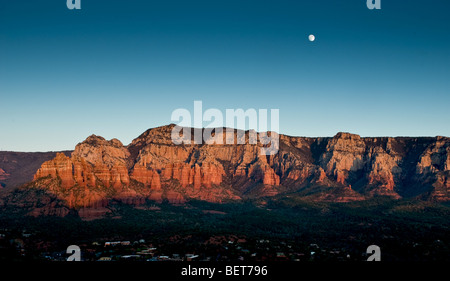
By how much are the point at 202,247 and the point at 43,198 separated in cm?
8195

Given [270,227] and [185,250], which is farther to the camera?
[270,227]

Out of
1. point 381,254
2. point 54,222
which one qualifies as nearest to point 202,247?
point 381,254

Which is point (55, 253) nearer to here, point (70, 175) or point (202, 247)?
point (202, 247)

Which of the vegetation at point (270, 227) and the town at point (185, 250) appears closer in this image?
the town at point (185, 250)

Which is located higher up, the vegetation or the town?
the town

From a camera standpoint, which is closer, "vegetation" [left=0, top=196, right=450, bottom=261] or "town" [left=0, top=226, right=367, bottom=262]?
"town" [left=0, top=226, right=367, bottom=262]

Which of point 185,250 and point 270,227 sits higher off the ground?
point 185,250

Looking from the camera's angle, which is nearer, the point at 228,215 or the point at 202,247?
the point at 202,247

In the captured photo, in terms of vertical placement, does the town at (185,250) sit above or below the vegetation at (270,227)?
above

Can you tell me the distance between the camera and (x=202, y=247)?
92.2 meters
